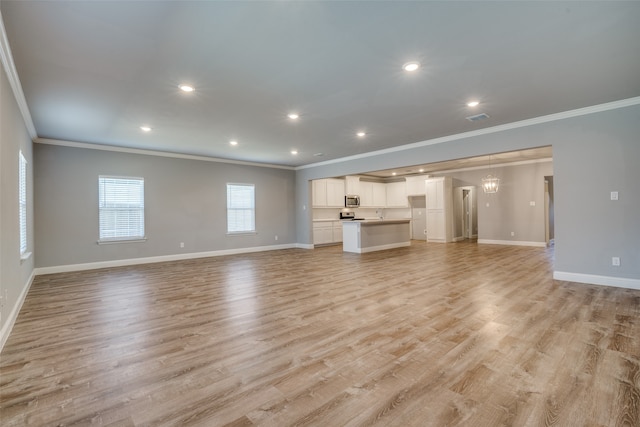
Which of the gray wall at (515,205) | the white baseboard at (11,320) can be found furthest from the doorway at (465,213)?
the white baseboard at (11,320)

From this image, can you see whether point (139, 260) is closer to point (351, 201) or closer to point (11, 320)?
point (11, 320)

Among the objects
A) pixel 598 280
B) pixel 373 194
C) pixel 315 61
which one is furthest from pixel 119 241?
pixel 598 280

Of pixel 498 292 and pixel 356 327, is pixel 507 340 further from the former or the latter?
pixel 498 292

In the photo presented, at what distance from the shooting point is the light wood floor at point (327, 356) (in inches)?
66.9

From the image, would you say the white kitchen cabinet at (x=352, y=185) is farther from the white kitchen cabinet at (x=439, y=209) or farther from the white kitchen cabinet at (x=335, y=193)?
the white kitchen cabinet at (x=439, y=209)

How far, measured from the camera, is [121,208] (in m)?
6.59

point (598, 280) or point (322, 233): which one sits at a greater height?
point (322, 233)

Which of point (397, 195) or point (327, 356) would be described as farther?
point (397, 195)

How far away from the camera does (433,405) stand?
5.69 ft

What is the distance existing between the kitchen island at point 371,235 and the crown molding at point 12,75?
662 centimetres

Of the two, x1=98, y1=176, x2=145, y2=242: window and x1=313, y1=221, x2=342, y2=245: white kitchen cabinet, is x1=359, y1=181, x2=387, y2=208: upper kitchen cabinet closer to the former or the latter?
x1=313, y1=221, x2=342, y2=245: white kitchen cabinet

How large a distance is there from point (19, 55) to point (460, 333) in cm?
486

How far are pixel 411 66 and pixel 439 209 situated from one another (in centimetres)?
818

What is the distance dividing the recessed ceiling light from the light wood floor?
8.59 ft
